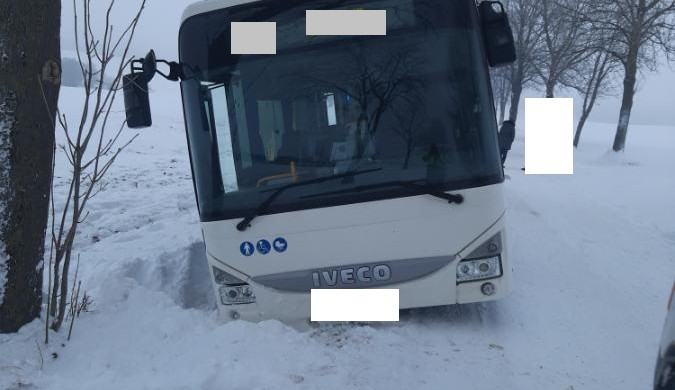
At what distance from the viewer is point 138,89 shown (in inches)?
178

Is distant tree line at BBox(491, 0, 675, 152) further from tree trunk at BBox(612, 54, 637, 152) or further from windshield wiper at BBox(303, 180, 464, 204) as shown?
windshield wiper at BBox(303, 180, 464, 204)

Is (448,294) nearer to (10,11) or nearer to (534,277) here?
(534,277)

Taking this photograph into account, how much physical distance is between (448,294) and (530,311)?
1116 mm

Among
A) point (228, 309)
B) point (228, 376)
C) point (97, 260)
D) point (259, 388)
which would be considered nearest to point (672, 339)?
point (259, 388)

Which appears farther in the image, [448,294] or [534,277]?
[534,277]

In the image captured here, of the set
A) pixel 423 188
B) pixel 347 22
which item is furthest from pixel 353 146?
pixel 347 22

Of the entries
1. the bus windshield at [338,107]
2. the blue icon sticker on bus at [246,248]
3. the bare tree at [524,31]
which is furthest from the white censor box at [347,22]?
the bare tree at [524,31]

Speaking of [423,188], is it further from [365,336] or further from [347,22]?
[347,22]

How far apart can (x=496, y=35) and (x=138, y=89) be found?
8.89 feet

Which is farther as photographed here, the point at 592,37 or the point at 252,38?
the point at 592,37

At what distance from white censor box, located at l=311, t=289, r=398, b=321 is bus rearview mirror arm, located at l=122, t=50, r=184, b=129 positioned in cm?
191

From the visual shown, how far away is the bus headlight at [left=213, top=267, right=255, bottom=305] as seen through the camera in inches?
188

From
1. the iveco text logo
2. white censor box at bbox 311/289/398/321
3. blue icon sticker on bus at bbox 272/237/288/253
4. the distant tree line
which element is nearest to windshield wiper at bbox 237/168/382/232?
blue icon sticker on bus at bbox 272/237/288/253

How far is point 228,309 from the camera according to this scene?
4.84 m
